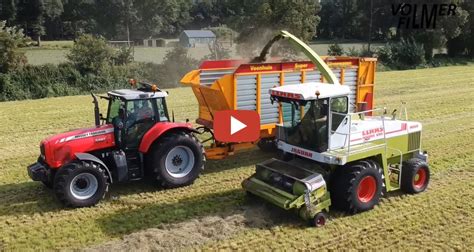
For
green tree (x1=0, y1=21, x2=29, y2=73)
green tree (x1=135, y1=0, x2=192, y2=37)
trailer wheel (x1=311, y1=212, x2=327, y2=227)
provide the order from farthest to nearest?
green tree (x1=135, y1=0, x2=192, y2=37)
green tree (x1=0, y1=21, x2=29, y2=73)
trailer wheel (x1=311, y1=212, x2=327, y2=227)

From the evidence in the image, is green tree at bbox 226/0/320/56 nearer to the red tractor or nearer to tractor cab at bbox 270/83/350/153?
the red tractor

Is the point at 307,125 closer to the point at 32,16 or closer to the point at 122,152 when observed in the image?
the point at 122,152

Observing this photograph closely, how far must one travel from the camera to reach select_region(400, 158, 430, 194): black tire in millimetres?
7883

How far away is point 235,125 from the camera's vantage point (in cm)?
Answer: 969

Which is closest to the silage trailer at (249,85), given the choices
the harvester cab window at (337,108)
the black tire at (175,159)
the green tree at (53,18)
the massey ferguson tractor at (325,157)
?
the black tire at (175,159)

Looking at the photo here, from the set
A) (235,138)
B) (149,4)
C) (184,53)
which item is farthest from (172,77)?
(149,4)

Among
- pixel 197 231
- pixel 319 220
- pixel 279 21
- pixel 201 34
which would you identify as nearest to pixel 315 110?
pixel 319 220

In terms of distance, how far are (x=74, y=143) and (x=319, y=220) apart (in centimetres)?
403

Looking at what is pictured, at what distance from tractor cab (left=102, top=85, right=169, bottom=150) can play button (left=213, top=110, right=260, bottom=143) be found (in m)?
1.55

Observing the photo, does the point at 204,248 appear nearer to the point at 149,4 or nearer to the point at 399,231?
the point at 399,231

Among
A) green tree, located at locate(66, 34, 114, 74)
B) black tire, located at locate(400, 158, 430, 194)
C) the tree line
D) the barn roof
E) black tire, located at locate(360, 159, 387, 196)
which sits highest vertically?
the tree line

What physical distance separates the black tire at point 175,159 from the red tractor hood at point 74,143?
0.80 m

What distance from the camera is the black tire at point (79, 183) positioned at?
23.5 feet

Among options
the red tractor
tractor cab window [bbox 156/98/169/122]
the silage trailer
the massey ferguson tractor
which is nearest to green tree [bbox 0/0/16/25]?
the silage trailer
